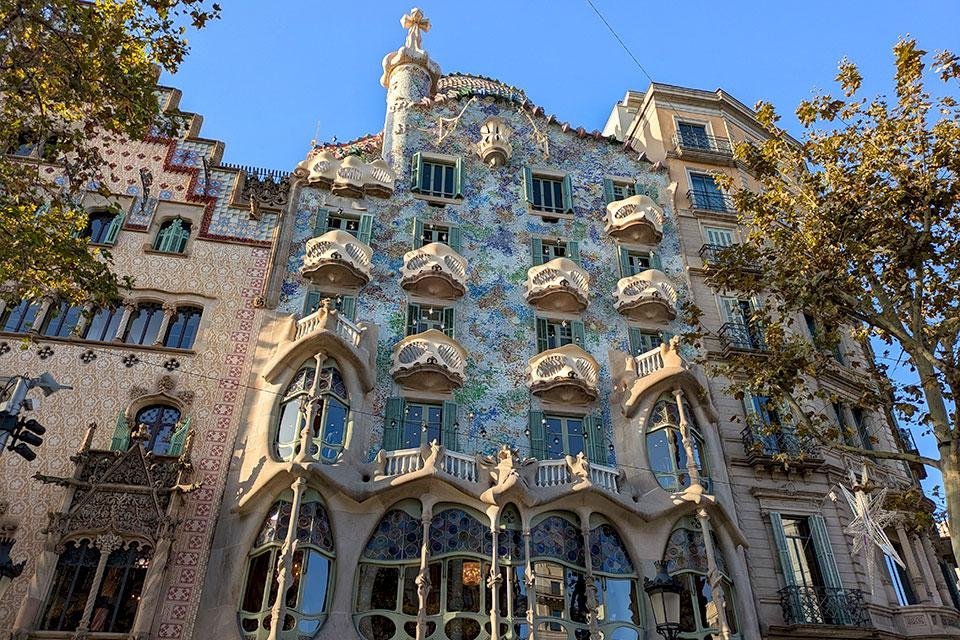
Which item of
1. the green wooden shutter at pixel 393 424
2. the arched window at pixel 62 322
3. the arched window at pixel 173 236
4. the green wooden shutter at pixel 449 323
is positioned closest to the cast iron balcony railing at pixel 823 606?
the green wooden shutter at pixel 393 424

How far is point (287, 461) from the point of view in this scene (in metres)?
16.0

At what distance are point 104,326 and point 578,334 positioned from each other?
13.0 metres

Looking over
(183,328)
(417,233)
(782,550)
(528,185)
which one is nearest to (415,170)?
(417,233)

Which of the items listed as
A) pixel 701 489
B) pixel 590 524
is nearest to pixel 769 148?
pixel 701 489

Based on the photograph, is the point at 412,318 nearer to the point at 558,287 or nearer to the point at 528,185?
the point at 558,287

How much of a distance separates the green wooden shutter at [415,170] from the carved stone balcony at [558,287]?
199 inches

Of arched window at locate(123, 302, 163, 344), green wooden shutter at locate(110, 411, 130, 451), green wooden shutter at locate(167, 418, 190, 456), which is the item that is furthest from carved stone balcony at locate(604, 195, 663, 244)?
green wooden shutter at locate(110, 411, 130, 451)

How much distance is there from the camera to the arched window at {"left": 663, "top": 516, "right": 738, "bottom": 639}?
15938 mm

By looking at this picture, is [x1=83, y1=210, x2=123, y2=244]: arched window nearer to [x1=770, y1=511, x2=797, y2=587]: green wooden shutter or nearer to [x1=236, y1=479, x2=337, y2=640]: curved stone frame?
[x1=236, y1=479, x2=337, y2=640]: curved stone frame

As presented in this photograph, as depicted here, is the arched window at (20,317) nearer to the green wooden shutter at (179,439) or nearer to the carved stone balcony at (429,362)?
the green wooden shutter at (179,439)

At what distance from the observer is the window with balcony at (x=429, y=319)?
20.6 meters

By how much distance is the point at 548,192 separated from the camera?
2522 centimetres

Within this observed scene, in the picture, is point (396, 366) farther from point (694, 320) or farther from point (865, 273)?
point (865, 273)

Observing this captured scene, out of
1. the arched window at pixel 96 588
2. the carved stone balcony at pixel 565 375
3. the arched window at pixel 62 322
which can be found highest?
the arched window at pixel 62 322
